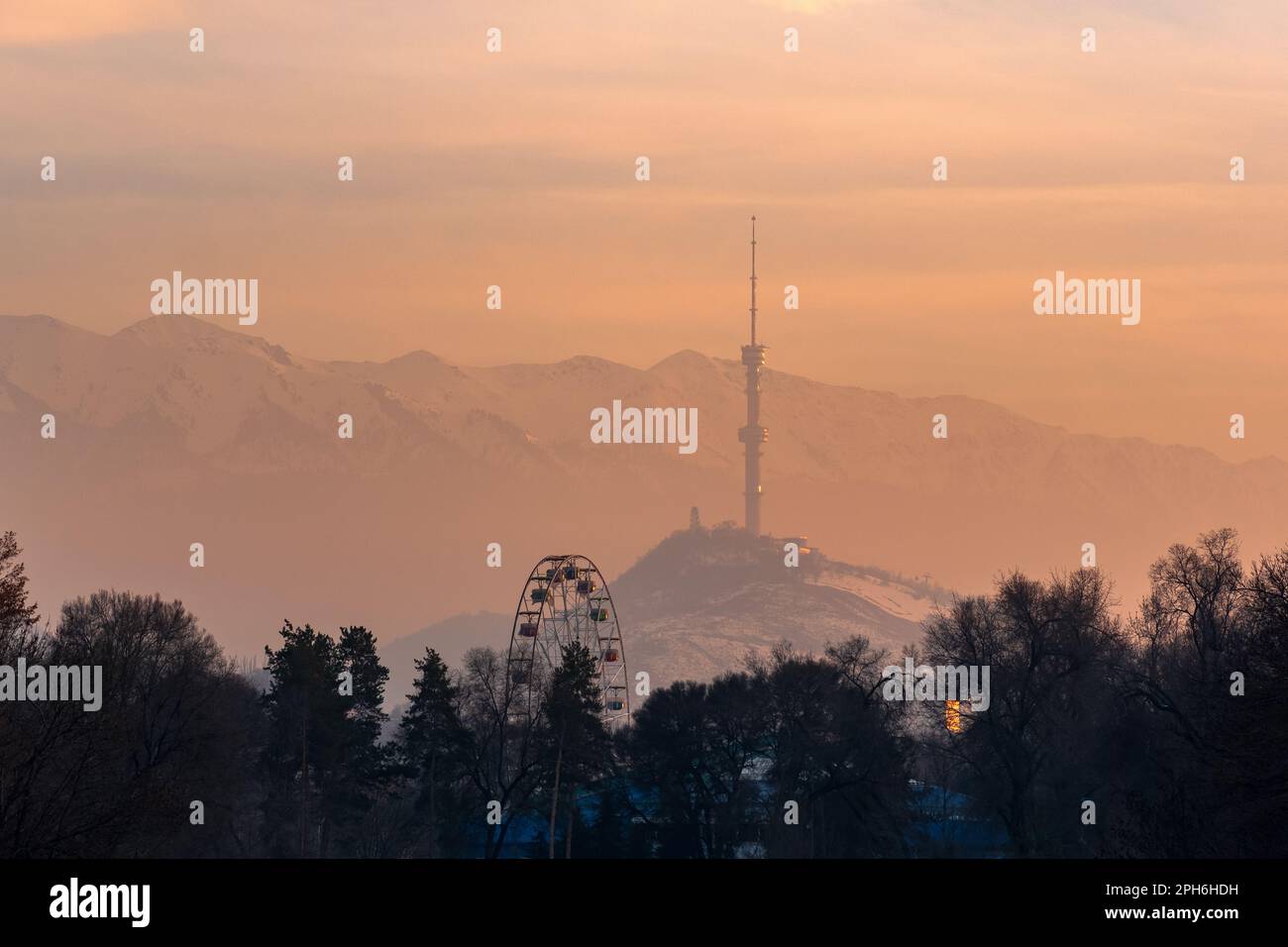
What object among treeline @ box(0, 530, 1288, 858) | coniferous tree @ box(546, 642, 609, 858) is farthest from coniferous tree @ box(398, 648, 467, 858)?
coniferous tree @ box(546, 642, 609, 858)

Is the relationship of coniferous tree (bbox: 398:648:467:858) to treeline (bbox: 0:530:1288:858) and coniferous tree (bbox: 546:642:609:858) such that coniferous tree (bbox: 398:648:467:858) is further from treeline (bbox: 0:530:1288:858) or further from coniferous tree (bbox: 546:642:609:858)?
coniferous tree (bbox: 546:642:609:858)

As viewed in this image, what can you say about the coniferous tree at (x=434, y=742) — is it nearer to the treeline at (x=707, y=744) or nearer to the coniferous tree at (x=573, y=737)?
the treeline at (x=707, y=744)

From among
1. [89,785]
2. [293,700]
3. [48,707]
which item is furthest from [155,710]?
[89,785]

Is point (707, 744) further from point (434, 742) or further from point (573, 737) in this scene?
point (434, 742)

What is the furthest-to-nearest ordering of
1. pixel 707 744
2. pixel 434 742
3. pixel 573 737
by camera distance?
pixel 707 744
pixel 434 742
pixel 573 737

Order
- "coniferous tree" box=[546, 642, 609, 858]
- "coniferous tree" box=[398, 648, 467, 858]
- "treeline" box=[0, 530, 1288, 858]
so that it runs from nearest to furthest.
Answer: "treeline" box=[0, 530, 1288, 858] < "coniferous tree" box=[546, 642, 609, 858] < "coniferous tree" box=[398, 648, 467, 858]

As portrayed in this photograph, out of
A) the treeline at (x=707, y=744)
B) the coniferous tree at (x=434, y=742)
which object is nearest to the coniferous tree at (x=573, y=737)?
the treeline at (x=707, y=744)

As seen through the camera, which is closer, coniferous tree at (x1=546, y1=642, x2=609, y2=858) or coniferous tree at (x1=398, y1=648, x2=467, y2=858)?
coniferous tree at (x1=546, y1=642, x2=609, y2=858)

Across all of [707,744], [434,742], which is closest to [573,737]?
[707,744]
